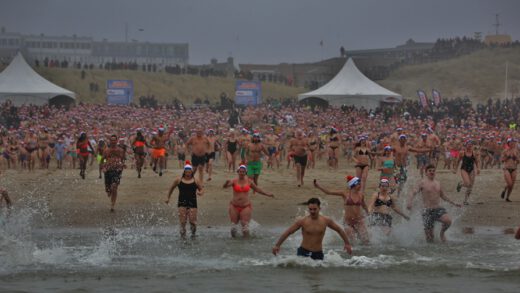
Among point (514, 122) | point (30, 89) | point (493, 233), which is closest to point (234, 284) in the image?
point (493, 233)

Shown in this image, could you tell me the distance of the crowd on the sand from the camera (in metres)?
15.3

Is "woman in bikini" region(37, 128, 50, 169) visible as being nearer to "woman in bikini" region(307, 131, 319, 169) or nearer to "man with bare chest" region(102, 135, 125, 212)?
"woman in bikini" region(307, 131, 319, 169)

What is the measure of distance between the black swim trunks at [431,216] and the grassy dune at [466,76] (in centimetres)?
5819

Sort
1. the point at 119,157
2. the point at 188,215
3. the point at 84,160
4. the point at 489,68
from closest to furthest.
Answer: the point at 188,215 < the point at 119,157 < the point at 84,160 < the point at 489,68

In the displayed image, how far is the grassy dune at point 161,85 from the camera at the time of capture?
232ft

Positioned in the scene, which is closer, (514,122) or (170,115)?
(514,122)

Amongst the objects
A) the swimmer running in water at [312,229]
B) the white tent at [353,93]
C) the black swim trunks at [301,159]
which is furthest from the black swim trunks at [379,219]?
the white tent at [353,93]

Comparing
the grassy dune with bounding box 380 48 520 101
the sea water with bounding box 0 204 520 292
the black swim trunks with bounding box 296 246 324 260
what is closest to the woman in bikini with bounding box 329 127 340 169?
the sea water with bounding box 0 204 520 292

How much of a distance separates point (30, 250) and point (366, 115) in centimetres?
3333

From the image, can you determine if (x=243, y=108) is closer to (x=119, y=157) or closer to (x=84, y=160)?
(x=84, y=160)

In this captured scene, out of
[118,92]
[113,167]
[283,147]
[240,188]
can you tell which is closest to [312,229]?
[240,188]

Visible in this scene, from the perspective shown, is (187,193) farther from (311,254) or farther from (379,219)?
(311,254)

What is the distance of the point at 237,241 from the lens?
51.2 feet

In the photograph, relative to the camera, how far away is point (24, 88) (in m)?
48.9
